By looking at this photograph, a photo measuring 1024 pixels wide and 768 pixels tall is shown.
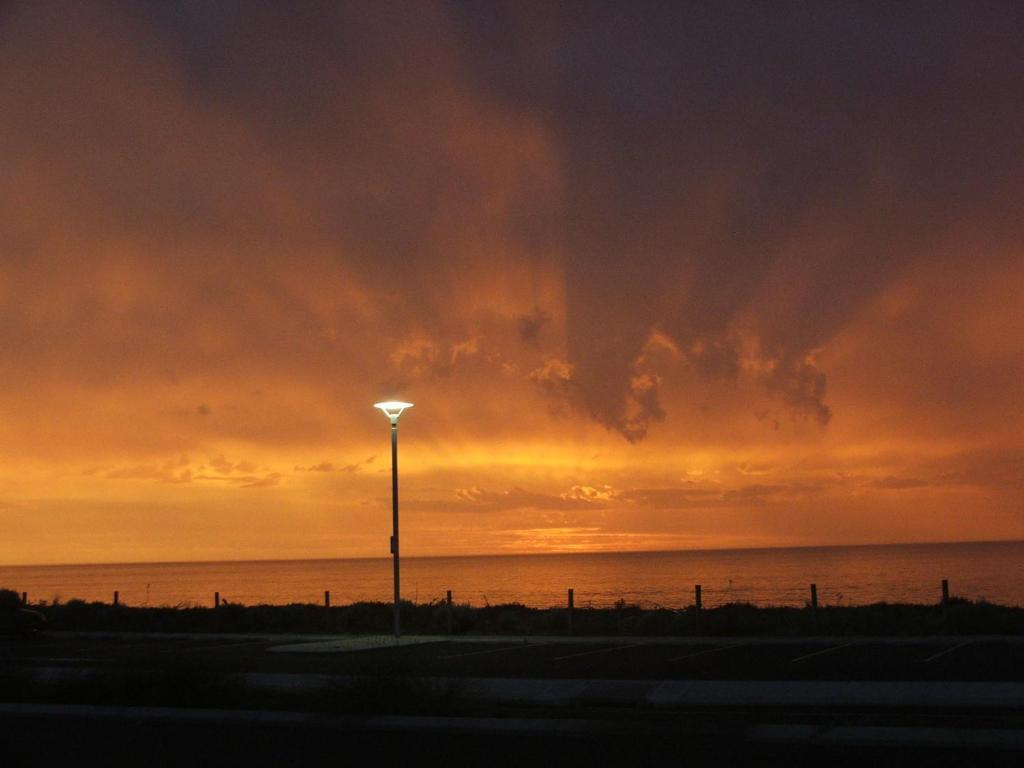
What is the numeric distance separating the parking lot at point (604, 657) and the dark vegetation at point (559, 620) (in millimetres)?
3388

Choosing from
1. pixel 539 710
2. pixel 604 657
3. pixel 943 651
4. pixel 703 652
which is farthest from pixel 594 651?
pixel 539 710

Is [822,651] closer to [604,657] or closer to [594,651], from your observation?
[604,657]

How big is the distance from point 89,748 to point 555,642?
16.0 metres

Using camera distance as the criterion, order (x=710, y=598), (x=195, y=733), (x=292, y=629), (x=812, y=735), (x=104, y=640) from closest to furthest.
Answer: (x=812, y=735)
(x=195, y=733)
(x=104, y=640)
(x=292, y=629)
(x=710, y=598)

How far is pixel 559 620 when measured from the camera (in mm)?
34375

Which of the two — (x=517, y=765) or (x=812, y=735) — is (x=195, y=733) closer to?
(x=517, y=765)

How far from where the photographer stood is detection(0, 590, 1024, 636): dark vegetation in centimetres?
2902

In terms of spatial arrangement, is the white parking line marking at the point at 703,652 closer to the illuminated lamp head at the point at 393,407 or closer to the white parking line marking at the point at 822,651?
the white parking line marking at the point at 822,651

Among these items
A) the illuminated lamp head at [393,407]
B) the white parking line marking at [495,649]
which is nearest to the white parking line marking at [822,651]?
the white parking line marking at [495,649]

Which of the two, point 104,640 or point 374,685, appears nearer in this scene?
point 374,685

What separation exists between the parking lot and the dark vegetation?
11.1 ft

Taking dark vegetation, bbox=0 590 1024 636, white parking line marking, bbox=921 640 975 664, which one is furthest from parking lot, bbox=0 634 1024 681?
dark vegetation, bbox=0 590 1024 636

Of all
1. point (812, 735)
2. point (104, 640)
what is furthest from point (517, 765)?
point (104, 640)

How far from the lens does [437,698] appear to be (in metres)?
15.2
